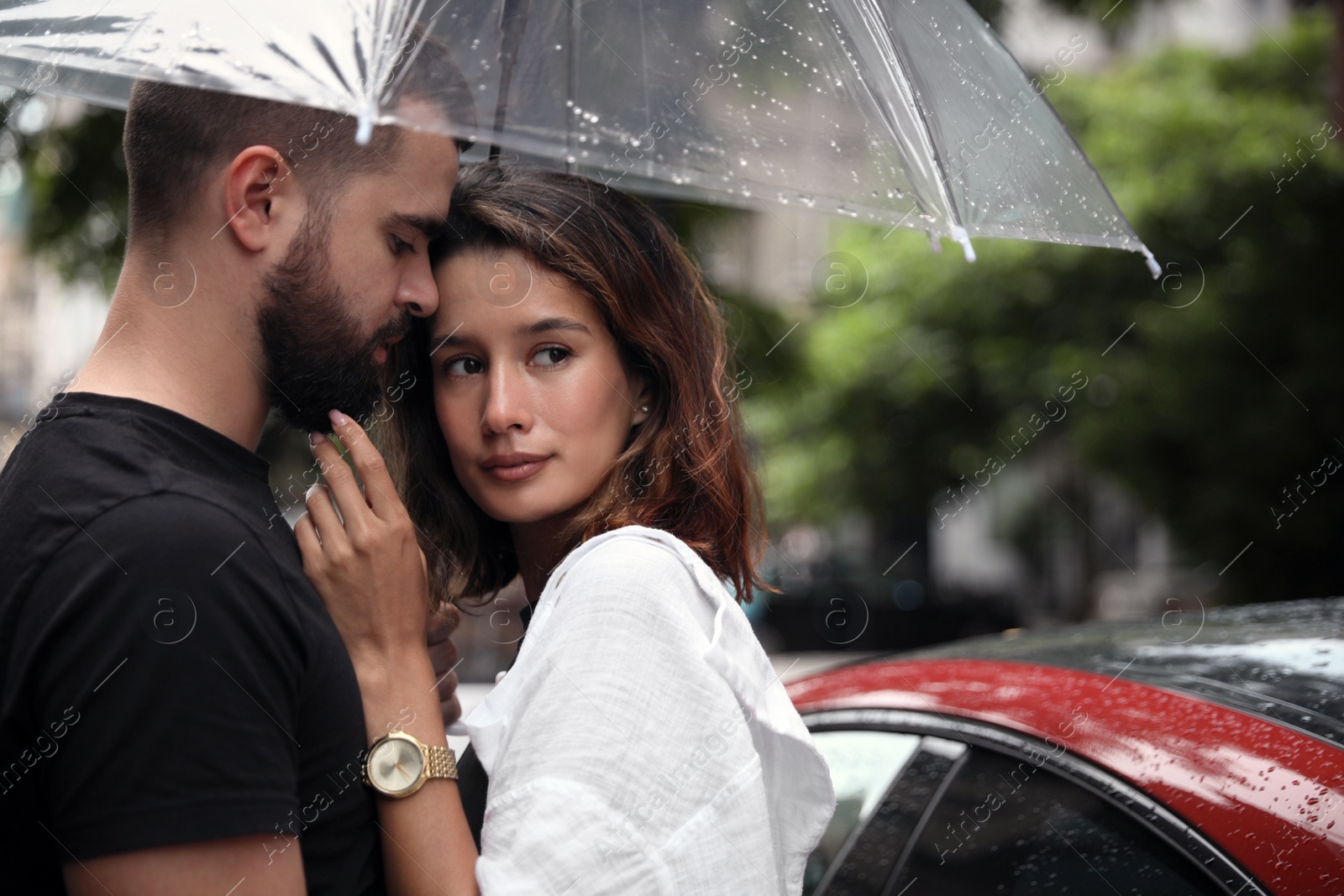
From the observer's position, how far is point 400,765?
1645mm

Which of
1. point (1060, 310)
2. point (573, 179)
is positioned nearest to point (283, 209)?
point (573, 179)

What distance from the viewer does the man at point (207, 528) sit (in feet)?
4.45

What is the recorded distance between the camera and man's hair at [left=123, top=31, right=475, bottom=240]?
1.74 m

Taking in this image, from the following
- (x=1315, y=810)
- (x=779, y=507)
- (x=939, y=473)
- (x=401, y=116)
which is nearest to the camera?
(x=401, y=116)

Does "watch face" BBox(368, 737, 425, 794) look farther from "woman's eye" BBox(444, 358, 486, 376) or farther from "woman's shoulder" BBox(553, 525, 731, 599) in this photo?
"woman's eye" BBox(444, 358, 486, 376)

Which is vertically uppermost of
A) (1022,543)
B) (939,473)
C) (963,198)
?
(963,198)

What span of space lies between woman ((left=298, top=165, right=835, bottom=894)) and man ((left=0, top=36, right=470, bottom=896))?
0.14 m

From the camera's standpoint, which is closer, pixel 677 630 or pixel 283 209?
pixel 677 630

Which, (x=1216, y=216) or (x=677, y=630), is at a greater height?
(x=1216, y=216)

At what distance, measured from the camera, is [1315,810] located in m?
1.73

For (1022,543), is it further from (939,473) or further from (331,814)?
(331,814)

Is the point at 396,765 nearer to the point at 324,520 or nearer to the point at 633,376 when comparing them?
the point at 324,520

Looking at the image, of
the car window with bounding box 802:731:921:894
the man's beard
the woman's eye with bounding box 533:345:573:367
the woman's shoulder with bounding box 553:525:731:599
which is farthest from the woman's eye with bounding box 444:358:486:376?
the car window with bounding box 802:731:921:894

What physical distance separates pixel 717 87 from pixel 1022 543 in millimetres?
23222
